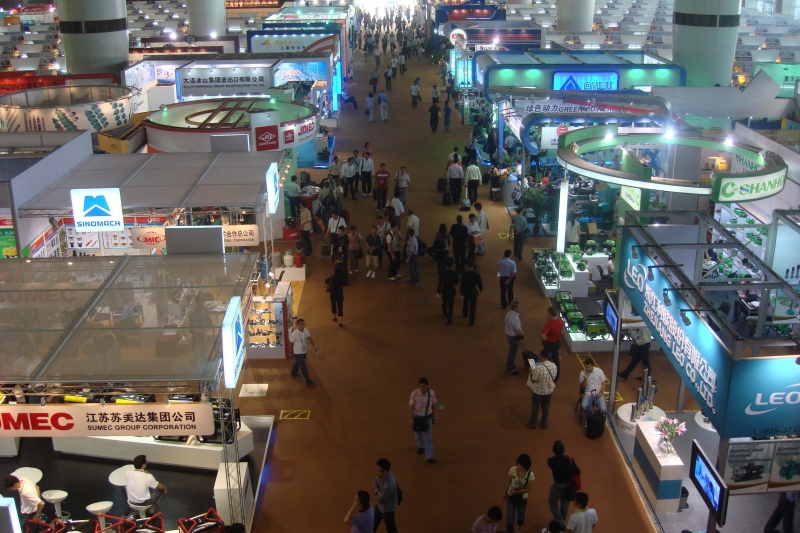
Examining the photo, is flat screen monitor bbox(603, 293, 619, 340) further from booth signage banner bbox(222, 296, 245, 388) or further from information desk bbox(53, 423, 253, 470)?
booth signage banner bbox(222, 296, 245, 388)

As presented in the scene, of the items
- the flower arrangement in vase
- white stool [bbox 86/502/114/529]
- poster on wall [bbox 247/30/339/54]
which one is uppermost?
poster on wall [bbox 247/30/339/54]

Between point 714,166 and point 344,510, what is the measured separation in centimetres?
1176

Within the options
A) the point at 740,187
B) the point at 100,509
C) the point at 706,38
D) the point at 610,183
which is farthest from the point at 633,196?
the point at 706,38

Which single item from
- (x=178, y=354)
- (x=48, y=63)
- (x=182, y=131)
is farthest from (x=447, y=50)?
(x=178, y=354)

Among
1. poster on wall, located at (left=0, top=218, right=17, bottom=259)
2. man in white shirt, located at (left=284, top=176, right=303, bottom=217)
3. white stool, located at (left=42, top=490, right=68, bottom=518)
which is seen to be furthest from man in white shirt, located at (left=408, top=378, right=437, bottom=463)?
Answer: man in white shirt, located at (left=284, top=176, right=303, bottom=217)

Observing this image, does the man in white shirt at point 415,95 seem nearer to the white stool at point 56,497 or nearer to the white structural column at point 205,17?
the white structural column at point 205,17

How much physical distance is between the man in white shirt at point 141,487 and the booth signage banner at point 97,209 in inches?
153

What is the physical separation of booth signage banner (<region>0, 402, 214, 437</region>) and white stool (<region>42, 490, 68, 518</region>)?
68.0 inches

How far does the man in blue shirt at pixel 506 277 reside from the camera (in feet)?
42.8

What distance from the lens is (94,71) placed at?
25.7 metres

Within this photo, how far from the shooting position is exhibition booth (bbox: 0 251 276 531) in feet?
22.8

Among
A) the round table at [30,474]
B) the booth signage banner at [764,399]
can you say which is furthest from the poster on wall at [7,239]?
the booth signage banner at [764,399]

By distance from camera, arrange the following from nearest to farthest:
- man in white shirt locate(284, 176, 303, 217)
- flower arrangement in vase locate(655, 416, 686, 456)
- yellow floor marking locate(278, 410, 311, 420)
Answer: flower arrangement in vase locate(655, 416, 686, 456), yellow floor marking locate(278, 410, 311, 420), man in white shirt locate(284, 176, 303, 217)

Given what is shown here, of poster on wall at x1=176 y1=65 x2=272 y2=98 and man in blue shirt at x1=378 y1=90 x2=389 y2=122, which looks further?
man in blue shirt at x1=378 y1=90 x2=389 y2=122
